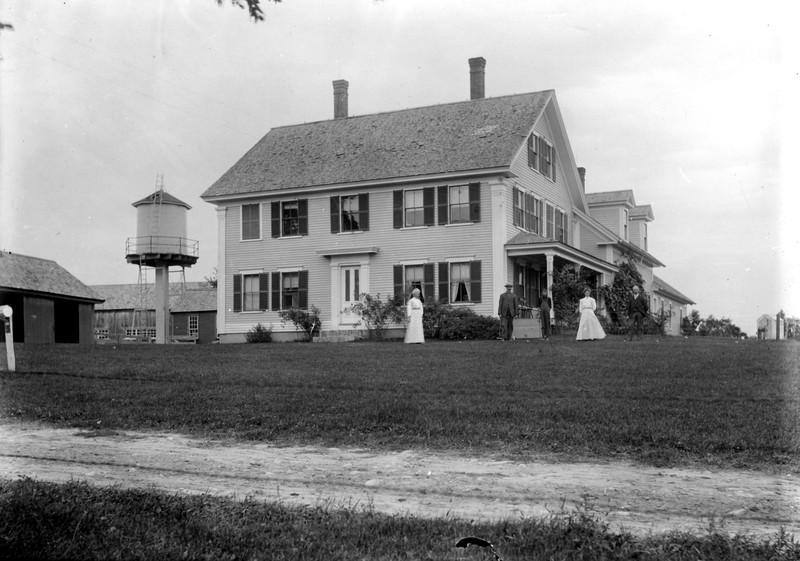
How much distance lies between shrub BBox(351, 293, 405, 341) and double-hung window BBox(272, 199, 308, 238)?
413 cm

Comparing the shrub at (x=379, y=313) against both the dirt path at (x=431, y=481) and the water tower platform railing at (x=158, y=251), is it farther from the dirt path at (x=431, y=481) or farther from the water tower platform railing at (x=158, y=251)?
the dirt path at (x=431, y=481)

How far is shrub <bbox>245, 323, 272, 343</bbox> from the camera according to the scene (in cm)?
3197

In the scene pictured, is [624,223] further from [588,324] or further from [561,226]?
[588,324]

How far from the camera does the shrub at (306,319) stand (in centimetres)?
3116

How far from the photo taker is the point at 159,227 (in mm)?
37750

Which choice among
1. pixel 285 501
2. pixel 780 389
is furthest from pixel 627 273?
pixel 285 501

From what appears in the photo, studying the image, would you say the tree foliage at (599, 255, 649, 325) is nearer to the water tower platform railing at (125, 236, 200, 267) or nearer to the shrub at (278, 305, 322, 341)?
the shrub at (278, 305, 322, 341)

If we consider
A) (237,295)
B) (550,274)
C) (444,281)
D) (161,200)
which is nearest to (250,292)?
(237,295)

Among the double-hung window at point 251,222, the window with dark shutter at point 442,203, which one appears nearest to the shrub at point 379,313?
the window with dark shutter at point 442,203

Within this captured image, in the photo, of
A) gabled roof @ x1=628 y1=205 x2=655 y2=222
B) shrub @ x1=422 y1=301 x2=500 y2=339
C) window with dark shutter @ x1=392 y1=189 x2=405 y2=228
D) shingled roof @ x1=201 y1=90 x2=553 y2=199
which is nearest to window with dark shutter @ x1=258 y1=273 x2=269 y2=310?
shingled roof @ x1=201 y1=90 x2=553 y2=199

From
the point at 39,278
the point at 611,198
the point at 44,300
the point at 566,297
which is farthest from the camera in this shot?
the point at 611,198

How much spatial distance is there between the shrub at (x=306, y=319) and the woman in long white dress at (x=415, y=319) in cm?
676

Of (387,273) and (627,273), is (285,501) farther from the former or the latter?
(627,273)

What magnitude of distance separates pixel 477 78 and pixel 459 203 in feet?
23.1
